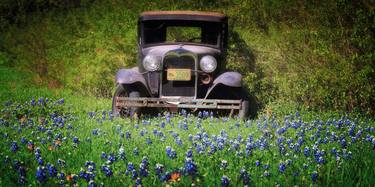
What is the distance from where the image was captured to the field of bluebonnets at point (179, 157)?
10.8ft

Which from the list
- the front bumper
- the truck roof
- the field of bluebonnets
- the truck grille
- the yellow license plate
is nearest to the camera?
the field of bluebonnets

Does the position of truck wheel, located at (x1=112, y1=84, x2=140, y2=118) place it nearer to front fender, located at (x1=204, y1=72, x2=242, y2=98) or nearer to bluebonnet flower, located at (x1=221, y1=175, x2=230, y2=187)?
front fender, located at (x1=204, y1=72, x2=242, y2=98)

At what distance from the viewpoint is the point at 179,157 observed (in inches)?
160

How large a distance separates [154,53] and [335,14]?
3.21m

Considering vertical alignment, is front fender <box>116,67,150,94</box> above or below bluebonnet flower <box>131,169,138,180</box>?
above

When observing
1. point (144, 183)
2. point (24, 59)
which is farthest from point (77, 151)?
point (24, 59)

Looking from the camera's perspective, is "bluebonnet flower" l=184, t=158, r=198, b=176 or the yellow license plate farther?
the yellow license plate

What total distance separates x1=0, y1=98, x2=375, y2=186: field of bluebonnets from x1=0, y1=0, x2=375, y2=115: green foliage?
1789 millimetres

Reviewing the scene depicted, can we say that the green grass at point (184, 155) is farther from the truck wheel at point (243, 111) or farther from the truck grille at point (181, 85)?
the truck grille at point (181, 85)

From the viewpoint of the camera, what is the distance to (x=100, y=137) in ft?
16.2

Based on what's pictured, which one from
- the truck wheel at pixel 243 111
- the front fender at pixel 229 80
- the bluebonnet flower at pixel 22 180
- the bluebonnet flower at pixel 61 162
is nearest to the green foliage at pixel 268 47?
the front fender at pixel 229 80

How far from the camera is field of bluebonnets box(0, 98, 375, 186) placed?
3.29 metres

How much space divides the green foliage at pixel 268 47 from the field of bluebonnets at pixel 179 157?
1.79 meters

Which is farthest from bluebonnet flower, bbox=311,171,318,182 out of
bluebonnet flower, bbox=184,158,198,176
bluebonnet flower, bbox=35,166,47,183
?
bluebonnet flower, bbox=35,166,47,183
